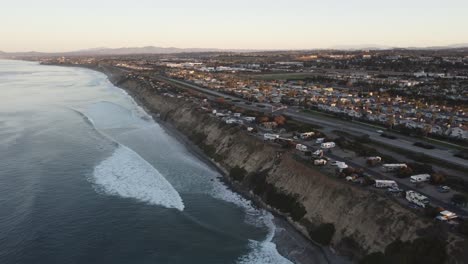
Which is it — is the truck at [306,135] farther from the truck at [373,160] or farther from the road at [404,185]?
the truck at [373,160]

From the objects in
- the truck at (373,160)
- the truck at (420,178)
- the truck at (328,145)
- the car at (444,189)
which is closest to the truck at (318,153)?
the truck at (328,145)

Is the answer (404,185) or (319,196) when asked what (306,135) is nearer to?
(319,196)

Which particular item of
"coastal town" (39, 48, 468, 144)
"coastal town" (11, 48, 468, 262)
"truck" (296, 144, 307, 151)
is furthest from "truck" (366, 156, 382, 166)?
"coastal town" (39, 48, 468, 144)

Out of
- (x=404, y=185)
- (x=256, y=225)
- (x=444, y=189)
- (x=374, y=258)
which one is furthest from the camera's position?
(x=404, y=185)

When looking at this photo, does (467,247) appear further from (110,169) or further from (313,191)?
(110,169)

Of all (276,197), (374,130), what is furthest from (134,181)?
(374,130)

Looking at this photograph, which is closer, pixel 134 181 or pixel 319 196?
pixel 319 196

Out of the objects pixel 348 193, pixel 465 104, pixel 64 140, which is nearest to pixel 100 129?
pixel 64 140
